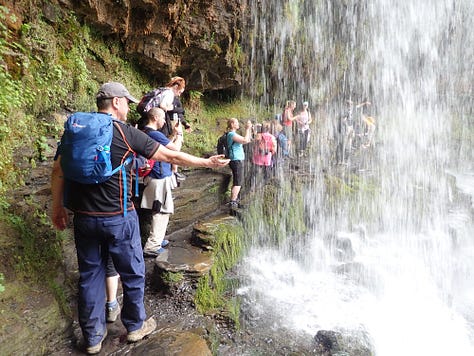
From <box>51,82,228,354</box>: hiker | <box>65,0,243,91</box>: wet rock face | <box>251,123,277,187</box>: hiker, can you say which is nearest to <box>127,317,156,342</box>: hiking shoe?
<box>51,82,228,354</box>: hiker

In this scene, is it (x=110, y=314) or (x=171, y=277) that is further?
(x=171, y=277)

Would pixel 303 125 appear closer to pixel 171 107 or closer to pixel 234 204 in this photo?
pixel 234 204

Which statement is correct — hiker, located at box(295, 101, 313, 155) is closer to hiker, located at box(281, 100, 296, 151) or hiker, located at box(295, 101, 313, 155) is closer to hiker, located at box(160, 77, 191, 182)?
hiker, located at box(281, 100, 296, 151)

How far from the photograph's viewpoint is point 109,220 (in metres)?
2.71

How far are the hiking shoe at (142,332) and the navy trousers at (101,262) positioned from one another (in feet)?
0.71

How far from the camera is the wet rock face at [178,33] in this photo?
256 inches

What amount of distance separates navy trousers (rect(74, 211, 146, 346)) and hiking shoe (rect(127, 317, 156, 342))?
22 centimetres

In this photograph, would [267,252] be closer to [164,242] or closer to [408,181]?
[164,242]

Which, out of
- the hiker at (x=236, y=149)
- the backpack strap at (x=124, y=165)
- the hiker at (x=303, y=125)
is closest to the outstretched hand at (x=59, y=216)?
the backpack strap at (x=124, y=165)

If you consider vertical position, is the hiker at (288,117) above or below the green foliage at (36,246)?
above

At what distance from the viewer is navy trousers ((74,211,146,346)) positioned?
8.97ft

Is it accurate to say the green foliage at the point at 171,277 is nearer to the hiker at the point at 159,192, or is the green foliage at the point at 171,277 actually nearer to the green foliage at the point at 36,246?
the hiker at the point at 159,192

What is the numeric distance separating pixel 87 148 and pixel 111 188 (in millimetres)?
421

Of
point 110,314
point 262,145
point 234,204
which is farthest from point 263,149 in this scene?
point 110,314
